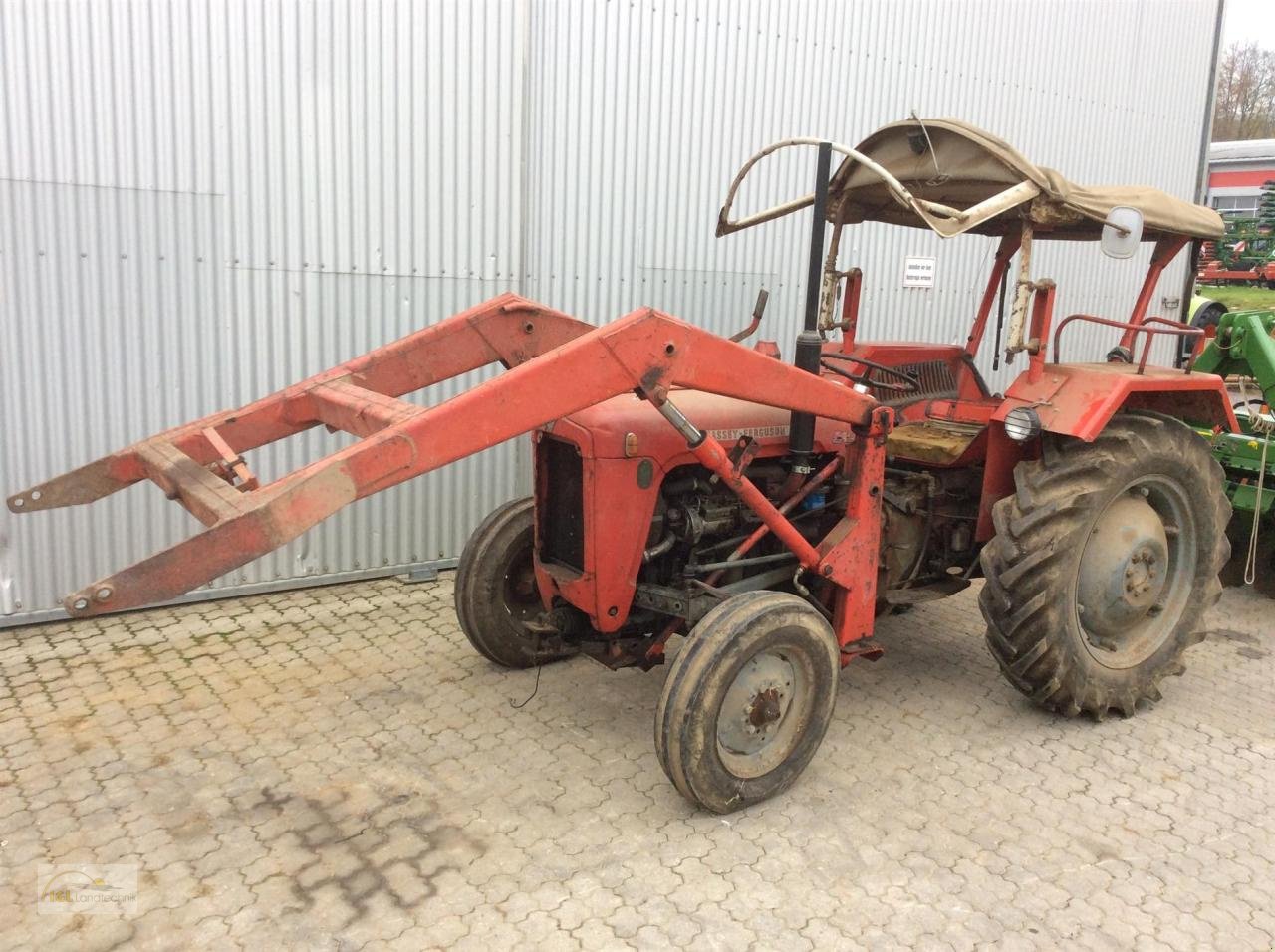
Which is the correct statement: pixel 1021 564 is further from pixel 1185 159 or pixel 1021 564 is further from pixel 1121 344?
pixel 1185 159

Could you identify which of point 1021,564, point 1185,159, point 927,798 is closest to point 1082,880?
point 927,798

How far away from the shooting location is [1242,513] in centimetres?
561

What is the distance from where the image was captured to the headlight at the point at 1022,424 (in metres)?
3.73

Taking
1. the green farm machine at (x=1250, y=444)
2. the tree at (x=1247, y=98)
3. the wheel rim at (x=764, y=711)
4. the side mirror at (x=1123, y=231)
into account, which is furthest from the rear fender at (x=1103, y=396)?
the tree at (x=1247, y=98)

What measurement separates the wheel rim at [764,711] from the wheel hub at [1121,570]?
1.49 metres

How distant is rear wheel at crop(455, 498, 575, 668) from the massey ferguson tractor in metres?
0.01

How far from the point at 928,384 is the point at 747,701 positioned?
2.13 m

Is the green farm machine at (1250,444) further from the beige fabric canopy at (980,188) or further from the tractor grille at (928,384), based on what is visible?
the tractor grille at (928,384)

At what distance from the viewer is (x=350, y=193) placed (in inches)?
200

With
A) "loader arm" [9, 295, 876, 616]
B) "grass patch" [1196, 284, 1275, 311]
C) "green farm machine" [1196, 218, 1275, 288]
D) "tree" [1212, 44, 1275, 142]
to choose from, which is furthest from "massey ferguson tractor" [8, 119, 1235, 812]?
"tree" [1212, 44, 1275, 142]

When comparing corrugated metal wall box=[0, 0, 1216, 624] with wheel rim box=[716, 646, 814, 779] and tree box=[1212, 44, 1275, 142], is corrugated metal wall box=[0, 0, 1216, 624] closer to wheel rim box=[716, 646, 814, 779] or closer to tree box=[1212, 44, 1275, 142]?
wheel rim box=[716, 646, 814, 779]

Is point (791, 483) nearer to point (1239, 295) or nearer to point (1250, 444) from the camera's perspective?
point (1250, 444)

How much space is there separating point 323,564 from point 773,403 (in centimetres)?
323

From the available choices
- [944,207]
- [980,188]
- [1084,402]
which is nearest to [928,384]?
[1084,402]
